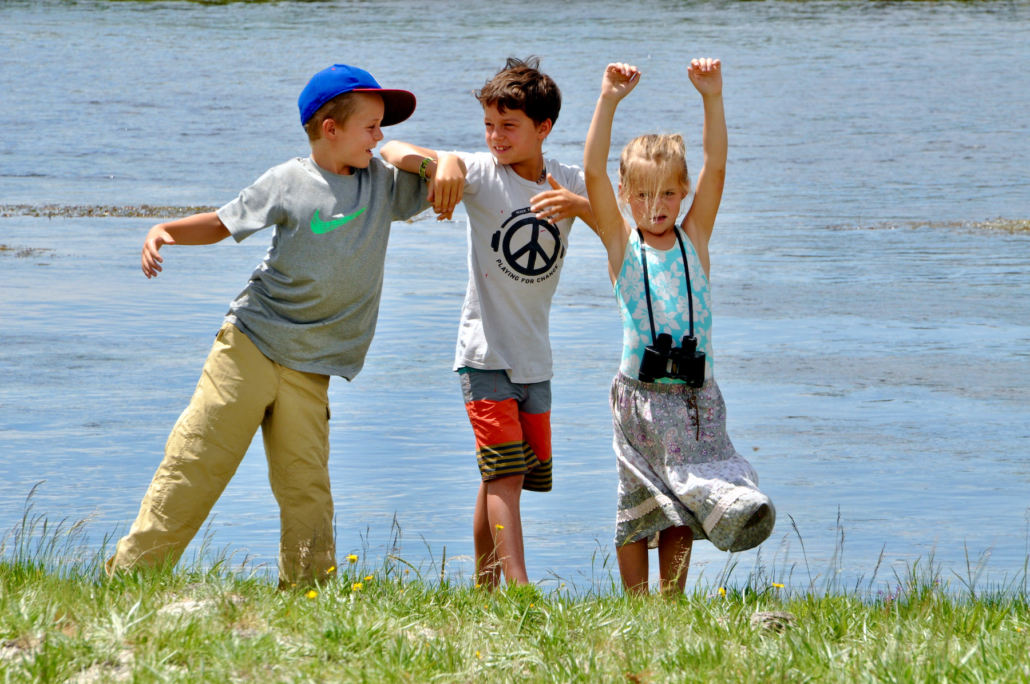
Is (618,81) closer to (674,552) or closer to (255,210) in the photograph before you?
(255,210)

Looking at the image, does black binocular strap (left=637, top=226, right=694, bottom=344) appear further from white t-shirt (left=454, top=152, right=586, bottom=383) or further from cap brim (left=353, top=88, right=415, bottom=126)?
cap brim (left=353, top=88, right=415, bottom=126)

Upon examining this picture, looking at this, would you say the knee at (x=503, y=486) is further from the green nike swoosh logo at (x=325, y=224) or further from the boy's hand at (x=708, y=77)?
the boy's hand at (x=708, y=77)

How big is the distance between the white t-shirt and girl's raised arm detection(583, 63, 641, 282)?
0.15 metres

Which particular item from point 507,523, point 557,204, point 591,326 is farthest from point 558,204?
point 591,326

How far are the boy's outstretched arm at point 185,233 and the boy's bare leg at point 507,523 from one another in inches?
47.3

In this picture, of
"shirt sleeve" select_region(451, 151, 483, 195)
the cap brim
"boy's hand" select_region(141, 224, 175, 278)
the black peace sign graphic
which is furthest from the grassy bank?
the cap brim

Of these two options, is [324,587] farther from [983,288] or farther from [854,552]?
[983,288]

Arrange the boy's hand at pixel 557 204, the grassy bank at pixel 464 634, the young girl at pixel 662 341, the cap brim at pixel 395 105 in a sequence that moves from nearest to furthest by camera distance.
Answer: the grassy bank at pixel 464 634
the young girl at pixel 662 341
the boy's hand at pixel 557 204
the cap brim at pixel 395 105

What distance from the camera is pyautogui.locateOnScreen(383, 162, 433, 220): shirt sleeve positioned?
14.4 ft

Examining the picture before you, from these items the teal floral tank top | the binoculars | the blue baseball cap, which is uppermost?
the blue baseball cap

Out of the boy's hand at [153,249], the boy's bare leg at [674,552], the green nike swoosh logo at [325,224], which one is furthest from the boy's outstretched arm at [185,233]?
the boy's bare leg at [674,552]

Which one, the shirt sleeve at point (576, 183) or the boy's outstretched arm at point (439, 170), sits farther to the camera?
the shirt sleeve at point (576, 183)

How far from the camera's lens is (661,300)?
13.8 feet

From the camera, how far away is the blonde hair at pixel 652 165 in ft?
13.8
